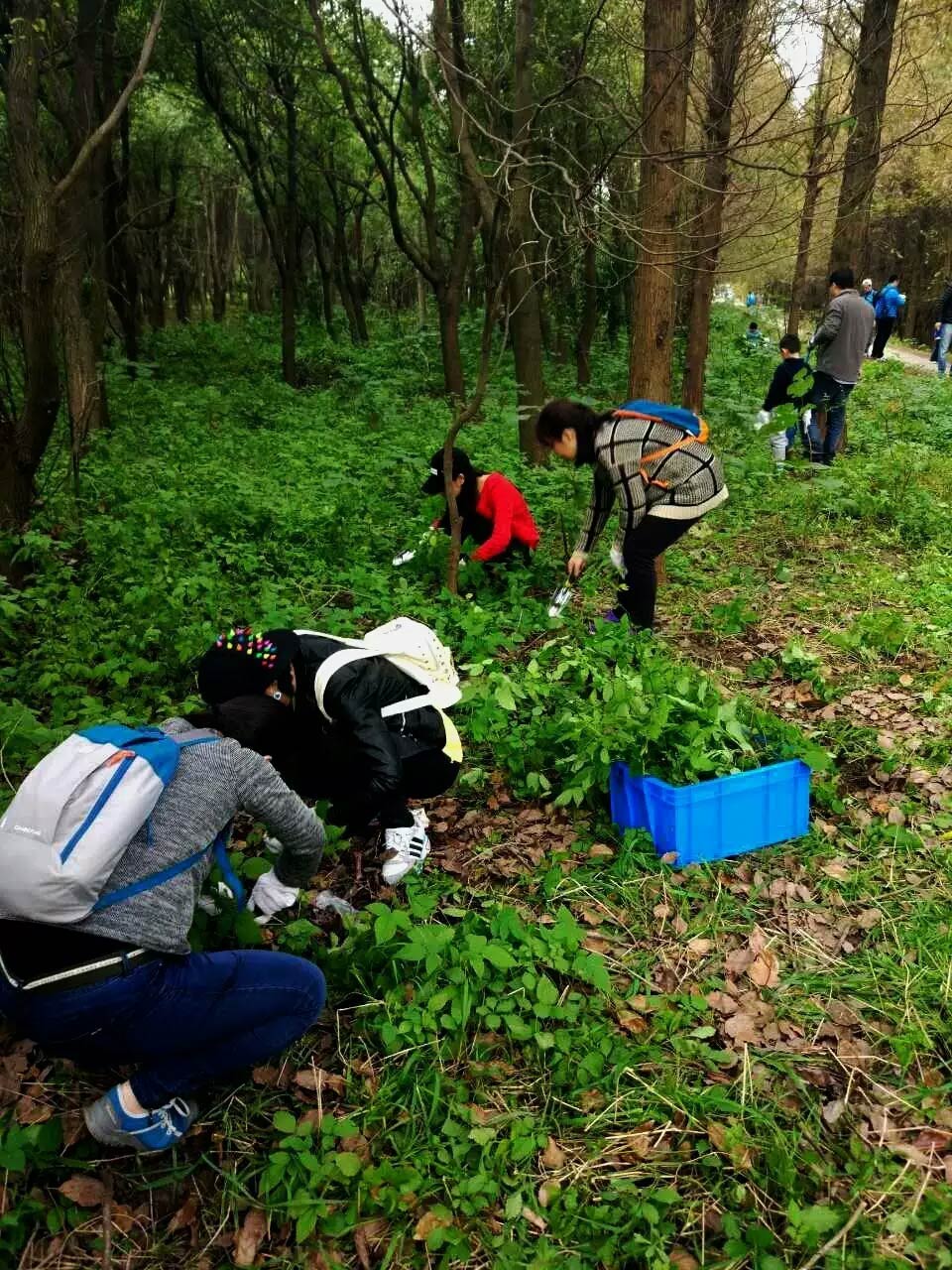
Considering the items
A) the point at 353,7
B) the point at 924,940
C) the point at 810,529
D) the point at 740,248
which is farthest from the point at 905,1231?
the point at 740,248

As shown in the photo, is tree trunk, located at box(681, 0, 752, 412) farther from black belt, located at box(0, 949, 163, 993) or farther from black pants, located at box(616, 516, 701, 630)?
black belt, located at box(0, 949, 163, 993)

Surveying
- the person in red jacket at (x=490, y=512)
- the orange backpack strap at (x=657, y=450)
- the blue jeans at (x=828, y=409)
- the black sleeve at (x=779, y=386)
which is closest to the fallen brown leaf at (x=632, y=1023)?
the orange backpack strap at (x=657, y=450)

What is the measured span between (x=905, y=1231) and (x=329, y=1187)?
138 centimetres

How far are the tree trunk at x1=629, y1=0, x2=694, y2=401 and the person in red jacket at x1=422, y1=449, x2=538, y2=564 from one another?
108 cm

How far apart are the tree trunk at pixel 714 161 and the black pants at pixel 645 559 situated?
166cm

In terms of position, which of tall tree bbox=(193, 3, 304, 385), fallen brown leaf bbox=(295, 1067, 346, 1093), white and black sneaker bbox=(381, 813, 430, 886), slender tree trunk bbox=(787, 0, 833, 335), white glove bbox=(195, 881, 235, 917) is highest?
tall tree bbox=(193, 3, 304, 385)

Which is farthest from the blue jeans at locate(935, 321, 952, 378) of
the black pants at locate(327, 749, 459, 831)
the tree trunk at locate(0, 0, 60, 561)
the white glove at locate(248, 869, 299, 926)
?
the white glove at locate(248, 869, 299, 926)

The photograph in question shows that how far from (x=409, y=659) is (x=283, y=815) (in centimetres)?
99

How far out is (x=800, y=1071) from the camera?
2.36m

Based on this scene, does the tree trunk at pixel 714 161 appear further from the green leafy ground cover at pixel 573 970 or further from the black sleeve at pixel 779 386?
the green leafy ground cover at pixel 573 970

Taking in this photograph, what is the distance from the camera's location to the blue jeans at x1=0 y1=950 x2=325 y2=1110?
1.93m

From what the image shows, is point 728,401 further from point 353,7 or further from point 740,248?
point 353,7

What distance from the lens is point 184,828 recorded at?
6.71ft

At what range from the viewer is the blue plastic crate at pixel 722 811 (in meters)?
3.04
